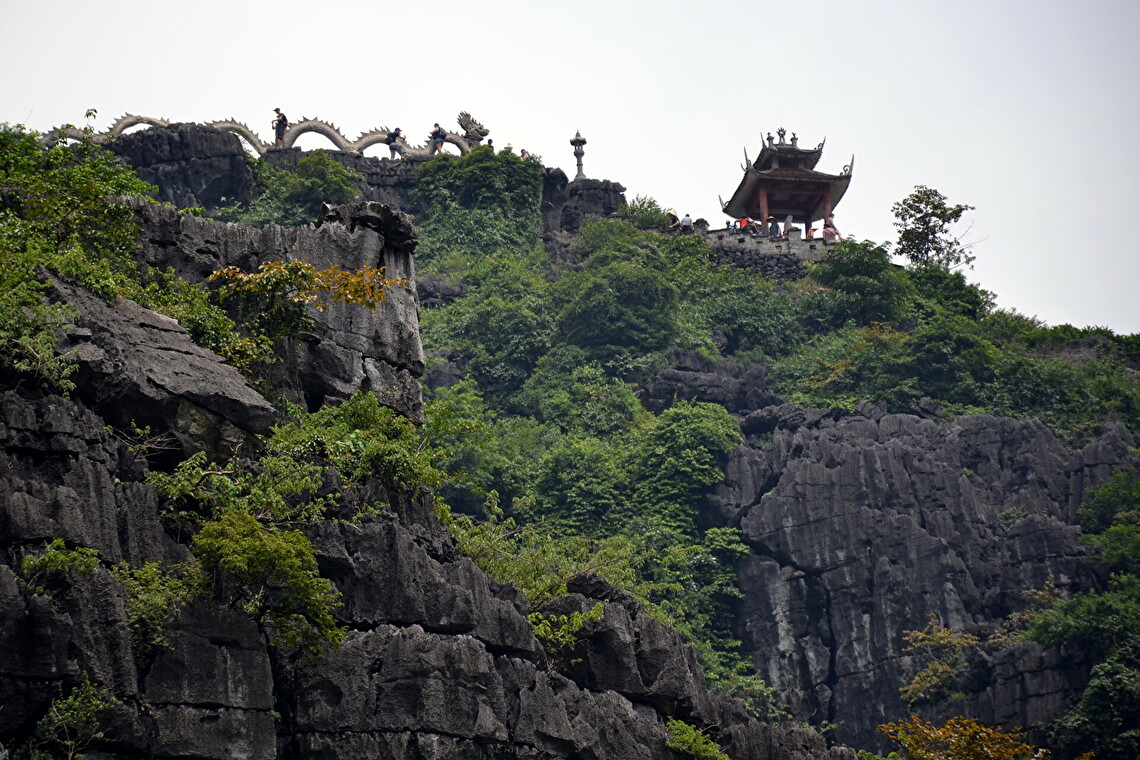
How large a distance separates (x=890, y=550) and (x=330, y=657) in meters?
19.3

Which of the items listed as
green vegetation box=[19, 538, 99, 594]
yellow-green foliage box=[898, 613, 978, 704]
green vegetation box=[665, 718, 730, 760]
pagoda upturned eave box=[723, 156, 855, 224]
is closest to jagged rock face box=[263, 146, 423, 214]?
pagoda upturned eave box=[723, 156, 855, 224]

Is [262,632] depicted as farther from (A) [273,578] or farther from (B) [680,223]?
(B) [680,223]

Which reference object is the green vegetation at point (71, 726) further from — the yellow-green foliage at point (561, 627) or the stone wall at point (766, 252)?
the stone wall at point (766, 252)

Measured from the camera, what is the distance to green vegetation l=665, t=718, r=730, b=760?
883 inches

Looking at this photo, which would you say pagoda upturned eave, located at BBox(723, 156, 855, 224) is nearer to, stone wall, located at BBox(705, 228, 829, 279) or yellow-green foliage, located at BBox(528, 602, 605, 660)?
stone wall, located at BBox(705, 228, 829, 279)

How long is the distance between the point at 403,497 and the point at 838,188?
37.2 m

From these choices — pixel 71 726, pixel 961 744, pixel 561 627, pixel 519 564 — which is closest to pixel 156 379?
pixel 71 726

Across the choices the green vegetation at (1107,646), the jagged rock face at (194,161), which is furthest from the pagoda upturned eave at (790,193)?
the green vegetation at (1107,646)

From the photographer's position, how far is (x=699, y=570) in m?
36.1

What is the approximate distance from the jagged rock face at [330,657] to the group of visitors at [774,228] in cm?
3113

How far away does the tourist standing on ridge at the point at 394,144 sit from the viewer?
5231 cm

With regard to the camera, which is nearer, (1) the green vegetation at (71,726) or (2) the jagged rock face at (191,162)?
(1) the green vegetation at (71,726)

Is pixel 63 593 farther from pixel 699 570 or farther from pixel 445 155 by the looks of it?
pixel 445 155

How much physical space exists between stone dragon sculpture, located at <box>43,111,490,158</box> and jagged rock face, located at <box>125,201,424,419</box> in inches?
893
